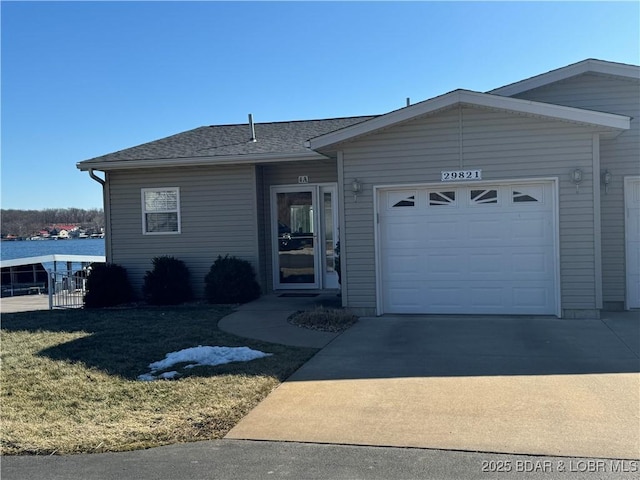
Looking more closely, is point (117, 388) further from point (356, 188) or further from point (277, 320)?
point (356, 188)

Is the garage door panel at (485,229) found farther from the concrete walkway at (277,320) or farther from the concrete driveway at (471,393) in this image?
the concrete walkway at (277,320)

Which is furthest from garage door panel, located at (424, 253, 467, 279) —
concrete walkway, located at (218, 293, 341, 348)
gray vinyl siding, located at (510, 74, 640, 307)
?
gray vinyl siding, located at (510, 74, 640, 307)

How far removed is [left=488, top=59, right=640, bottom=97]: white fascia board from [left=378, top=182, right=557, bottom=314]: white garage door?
257cm

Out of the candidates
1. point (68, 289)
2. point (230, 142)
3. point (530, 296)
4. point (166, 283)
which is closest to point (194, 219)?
point (166, 283)

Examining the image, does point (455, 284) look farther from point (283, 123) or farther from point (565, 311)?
point (283, 123)

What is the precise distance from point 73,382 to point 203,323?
3.47 m

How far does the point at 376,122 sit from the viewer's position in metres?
9.82

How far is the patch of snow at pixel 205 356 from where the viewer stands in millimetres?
7145

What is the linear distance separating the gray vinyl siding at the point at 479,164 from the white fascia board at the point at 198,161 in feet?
7.79

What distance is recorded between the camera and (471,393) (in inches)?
228

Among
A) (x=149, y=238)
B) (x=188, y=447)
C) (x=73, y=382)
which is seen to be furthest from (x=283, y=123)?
(x=188, y=447)

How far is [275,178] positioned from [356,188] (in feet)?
12.8

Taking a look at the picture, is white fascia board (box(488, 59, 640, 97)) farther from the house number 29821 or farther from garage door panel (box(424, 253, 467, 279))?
garage door panel (box(424, 253, 467, 279))

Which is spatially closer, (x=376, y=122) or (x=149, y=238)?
(x=376, y=122)
